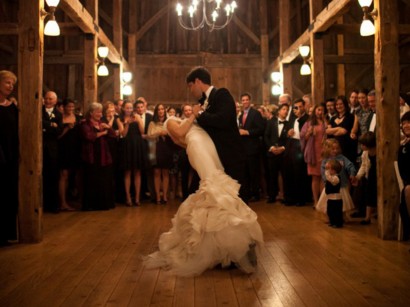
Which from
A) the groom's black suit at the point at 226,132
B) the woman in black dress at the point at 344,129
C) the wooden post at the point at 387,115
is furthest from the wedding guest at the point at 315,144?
the groom's black suit at the point at 226,132

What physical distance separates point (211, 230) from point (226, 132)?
35.2 inches

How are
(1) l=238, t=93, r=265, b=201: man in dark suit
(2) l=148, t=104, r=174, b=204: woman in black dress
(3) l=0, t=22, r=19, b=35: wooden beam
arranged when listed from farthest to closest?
1. (3) l=0, t=22, r=19, b=35: wooden beam
2. (1) l=238, t=93, r=265, b=201: man in dark suit
3. (2) l=148, t=104, r=174, b=204: woman in black dress

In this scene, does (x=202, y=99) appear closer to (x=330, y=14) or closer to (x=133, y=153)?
(x=133, y=153)

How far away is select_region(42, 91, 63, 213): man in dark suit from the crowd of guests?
0.01 meters

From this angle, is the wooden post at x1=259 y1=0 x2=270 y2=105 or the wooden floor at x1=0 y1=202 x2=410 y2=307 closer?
the wooden floor at x1=0 y1=202 x2=410 y2=307

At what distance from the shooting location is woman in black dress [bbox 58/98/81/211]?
7.28 metres

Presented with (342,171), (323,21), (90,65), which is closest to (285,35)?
(323,21)

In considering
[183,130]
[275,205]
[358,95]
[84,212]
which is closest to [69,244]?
[183,130]

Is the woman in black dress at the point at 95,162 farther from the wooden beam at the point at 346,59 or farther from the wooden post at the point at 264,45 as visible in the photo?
the wooden post at the point at 264,45

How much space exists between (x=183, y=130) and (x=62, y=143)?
12.4 ft

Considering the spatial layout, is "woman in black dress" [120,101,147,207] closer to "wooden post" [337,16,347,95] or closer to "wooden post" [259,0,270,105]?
"wooden post" [259,0,270,105]

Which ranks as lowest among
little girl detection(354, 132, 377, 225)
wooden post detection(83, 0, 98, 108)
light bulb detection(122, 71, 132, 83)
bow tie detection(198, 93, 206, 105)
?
little girl detection(354, 132, 377, 225)

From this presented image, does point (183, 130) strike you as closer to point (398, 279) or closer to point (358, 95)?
point (398, 279)

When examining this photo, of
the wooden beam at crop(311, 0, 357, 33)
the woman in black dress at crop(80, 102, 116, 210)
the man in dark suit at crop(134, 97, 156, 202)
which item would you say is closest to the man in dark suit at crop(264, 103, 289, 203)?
the wooden beam at crop(311, 0, 357, 33)
